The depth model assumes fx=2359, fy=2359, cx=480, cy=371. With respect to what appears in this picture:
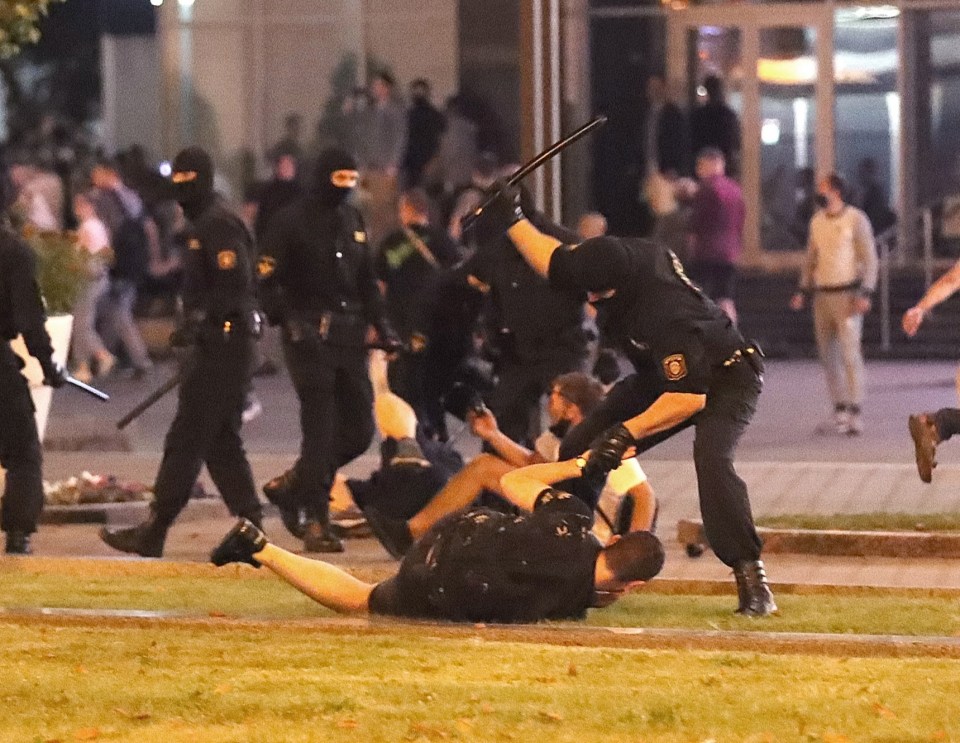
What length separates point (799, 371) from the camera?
22.4m

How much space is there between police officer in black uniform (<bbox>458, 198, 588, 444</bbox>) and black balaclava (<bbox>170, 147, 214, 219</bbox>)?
5.41 ft

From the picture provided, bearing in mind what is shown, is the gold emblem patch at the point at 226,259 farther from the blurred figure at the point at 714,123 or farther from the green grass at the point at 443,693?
the blurred figure at the point at 714,123

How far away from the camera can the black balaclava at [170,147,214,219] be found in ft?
34.9

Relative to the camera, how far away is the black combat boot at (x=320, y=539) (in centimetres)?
1112

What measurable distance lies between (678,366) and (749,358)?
0.41 metres

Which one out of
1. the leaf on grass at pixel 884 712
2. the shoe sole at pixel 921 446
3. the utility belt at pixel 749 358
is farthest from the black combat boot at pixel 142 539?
the leaf on grass at pixel 884 712

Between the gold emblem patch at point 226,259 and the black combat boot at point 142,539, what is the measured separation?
3.92 feet

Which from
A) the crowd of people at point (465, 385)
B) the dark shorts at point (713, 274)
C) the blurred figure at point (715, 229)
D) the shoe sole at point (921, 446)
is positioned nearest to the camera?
the crowd of people at point (465, 385)

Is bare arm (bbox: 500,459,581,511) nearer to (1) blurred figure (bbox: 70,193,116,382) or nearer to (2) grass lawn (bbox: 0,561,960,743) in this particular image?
(2) grass lawn (bbox: 0,561,960,743)

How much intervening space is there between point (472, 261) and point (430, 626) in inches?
Result: 159

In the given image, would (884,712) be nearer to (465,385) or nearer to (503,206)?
(503,206)

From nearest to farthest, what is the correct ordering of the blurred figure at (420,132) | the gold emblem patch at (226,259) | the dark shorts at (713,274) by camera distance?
the gold emblem patch at (226,259), the dark shorts at (713,274), the blurred figure at (420,132)

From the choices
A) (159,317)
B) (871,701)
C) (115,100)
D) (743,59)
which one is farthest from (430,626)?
Answer: (115,100)

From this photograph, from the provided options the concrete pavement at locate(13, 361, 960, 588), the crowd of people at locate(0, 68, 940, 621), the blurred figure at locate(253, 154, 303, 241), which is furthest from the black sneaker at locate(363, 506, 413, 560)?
the blurred figure at locate(253, 154, 303, 241)
